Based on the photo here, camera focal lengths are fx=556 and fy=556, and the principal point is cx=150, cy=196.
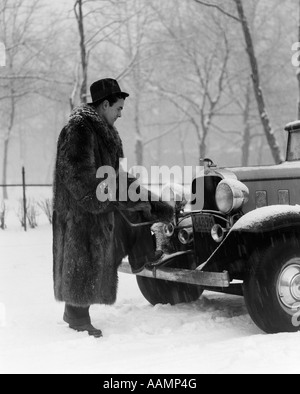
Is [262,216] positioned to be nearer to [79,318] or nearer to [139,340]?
[139,340]

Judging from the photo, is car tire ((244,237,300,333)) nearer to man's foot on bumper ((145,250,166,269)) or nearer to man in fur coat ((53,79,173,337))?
man's foot on bumper ((145,250,166,269))

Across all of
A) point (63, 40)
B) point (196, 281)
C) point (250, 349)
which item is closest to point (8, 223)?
point (196, 281)

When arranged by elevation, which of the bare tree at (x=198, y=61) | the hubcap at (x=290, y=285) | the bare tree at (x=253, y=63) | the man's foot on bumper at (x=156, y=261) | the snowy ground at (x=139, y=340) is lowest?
the snowy ground at (x=139, y=340)

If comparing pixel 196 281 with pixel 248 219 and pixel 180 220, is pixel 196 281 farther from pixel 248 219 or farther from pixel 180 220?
pixel 180 220

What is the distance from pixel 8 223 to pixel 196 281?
9.48 metres

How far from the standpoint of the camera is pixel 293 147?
20.5ft

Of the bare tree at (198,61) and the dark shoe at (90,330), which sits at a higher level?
the bare tree at (198,61)

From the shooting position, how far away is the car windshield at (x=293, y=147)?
6141mm

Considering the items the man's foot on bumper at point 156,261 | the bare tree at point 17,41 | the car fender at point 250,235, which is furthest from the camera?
the bare tree at point 17,41

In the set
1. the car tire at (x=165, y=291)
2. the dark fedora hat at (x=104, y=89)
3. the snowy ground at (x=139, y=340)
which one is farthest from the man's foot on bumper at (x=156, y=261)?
the dark fedora hat at (x=104, y=89)

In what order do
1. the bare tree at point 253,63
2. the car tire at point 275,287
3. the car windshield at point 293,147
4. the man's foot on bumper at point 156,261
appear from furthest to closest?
the bare tree at point 253,63 → the car windshield at point 293,147 → the man's foot on bumper at point 156,261 → the car tire at point 275,287

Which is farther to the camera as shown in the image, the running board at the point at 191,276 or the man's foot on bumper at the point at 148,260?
the man's foot on bumper at the point at 148,260

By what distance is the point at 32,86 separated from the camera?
22125 millimetres

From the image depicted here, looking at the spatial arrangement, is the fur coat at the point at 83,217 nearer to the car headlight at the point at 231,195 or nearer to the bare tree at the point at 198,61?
the car headlight at the point at 231,195
